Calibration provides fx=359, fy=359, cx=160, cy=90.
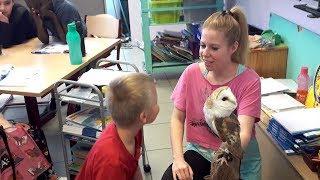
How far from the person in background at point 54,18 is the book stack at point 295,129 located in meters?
1.64

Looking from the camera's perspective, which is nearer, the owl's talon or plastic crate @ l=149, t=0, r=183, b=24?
the owl's talon

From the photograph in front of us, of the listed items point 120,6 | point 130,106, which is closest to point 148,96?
point 130,106

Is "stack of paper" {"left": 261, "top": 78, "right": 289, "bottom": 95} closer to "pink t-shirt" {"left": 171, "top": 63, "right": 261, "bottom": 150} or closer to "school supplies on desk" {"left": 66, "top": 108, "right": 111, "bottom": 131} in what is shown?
"pink t-shirt" {"left": 171, "top": 63, "right": 261, "bottom": 150}

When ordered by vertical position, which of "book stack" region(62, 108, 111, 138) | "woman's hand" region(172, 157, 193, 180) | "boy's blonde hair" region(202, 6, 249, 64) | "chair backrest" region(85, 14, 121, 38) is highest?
"boy's blonde hair" region(202, 6, 249, 64)

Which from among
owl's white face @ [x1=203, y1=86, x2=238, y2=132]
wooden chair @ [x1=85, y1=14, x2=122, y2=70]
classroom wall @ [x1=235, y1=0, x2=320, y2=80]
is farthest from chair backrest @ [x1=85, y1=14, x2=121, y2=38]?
owl's white face @ [x1=203, y1=86, x2=238, y2=132]

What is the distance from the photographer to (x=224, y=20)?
1.43 m

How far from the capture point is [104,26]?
318cm

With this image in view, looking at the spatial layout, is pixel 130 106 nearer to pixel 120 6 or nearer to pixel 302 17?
pixel 302 17

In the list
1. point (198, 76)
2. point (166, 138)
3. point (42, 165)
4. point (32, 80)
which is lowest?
point (166, 138)

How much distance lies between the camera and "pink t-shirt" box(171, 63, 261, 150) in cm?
147

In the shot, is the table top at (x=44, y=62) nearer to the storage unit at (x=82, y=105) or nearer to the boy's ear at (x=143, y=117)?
the storage unit at (x=82, y=105)

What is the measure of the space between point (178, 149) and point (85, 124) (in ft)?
2.26

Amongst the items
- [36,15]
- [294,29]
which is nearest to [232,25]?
[294,29]

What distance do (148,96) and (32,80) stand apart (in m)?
1.03
